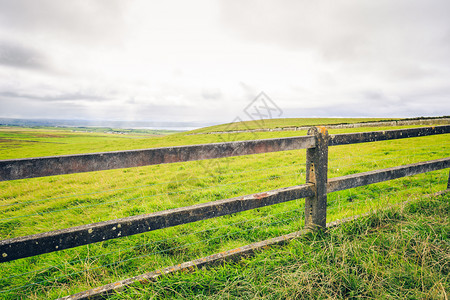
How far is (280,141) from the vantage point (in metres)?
2.90

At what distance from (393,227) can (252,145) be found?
2.36 meters

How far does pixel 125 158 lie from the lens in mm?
2299

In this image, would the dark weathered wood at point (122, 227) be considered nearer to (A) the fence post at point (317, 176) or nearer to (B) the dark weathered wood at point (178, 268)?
(A) the fence post at point (317, 176)

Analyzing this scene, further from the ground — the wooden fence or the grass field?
the wooden fence

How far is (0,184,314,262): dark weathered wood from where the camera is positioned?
6.28 ft

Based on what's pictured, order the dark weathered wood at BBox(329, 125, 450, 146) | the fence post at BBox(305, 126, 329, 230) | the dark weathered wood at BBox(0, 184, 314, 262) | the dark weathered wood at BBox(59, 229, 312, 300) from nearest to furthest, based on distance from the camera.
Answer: the dark weathered wood at BBox(0, 184, 314, 262), the dark weathered wood at BBox(59, 229, 312, 300), the fence post at BBox(305, 126, 329, 230), the dark weathered wood at BBox(329, 125, 450, 146)

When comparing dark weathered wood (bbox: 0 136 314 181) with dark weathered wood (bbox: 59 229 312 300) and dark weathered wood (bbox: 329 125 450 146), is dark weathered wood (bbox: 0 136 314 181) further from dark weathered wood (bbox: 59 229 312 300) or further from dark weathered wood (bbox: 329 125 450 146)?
dark weathered wood (bbox: 59 229 312 300)

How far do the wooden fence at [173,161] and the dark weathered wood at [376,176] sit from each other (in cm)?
2

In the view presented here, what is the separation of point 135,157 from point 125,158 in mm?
95

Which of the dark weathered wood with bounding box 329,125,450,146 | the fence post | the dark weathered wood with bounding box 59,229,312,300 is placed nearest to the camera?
the dark weathered wood with bounding box 59,229,312,300

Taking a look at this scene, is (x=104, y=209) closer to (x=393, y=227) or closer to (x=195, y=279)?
(x=195, y=279)

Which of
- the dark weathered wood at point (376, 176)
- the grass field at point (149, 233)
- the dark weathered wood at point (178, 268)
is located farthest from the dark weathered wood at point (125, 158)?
the dark weathered wood at point (178, 268)

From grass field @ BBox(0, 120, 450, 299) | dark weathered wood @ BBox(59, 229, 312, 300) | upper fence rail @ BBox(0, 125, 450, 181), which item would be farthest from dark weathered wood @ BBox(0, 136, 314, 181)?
dark weathered wood @ BBox(59, 229, 312, 300)

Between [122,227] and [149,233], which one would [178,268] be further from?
[149,233]
